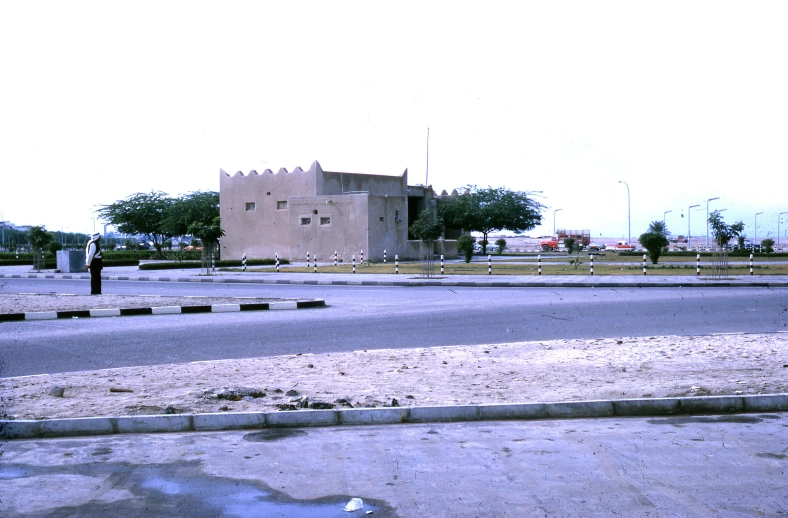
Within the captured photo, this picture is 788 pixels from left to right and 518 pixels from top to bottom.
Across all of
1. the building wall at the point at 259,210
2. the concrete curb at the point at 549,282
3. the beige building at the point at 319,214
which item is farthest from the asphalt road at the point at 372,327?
the building wall at the point at 259,210

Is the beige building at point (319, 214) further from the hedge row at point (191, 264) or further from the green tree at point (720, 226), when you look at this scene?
the green tree at point (720, 226)

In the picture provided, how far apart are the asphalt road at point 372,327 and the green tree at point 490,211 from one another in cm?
4791

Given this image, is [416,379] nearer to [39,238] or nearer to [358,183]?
[39,238]

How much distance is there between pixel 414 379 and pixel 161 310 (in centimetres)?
1004

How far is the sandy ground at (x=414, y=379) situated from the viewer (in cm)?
688

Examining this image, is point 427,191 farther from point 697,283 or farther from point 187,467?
point 187,467

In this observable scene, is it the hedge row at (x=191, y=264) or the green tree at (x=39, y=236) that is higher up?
the green tree at (x=39, y=236)

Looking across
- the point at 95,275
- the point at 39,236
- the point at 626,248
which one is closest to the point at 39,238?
the point at 39,236

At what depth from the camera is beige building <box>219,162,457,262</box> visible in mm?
50625

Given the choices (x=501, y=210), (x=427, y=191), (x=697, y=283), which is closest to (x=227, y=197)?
(x=427, y=191)

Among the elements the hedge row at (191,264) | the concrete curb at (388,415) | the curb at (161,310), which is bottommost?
the concrete curb at (388,415)

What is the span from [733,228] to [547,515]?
207 ft

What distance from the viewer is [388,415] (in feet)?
20.8

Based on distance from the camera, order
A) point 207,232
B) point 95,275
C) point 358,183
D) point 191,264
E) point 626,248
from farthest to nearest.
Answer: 1. point 626,248
2. point 358,183
3. point 191,264
4. point 207,232
5. point 95,275
